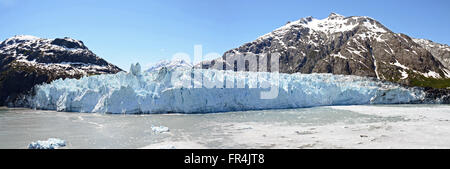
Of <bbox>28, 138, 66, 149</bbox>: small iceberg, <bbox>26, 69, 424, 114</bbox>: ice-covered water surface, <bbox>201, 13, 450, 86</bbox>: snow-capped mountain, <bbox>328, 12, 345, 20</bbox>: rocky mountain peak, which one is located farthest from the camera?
<bbox>328, 12, 345, 20</bbox>: rocky mountain peak

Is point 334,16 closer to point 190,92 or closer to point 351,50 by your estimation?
point 351,50

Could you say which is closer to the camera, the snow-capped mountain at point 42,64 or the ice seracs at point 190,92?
the ice seracs at point 190,92

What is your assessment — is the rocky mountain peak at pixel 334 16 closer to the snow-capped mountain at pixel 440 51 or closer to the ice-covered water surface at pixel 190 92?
the snow-capped mountain at pixel 440 51

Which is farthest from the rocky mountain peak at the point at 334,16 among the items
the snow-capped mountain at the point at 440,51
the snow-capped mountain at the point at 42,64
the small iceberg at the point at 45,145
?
the small iceberg at the point at 45,145

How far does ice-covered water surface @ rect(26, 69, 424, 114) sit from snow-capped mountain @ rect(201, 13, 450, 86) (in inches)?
2458

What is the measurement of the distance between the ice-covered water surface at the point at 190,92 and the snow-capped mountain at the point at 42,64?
25.0 meters

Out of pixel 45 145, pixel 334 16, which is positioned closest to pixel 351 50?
pixel 334 16

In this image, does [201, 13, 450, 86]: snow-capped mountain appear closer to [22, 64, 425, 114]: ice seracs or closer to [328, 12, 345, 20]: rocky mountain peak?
[328, 12, 345, 20]: rocky mountain peak

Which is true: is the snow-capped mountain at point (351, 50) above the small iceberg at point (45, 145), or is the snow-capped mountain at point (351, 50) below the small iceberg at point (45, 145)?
above

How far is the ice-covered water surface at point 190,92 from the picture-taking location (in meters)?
22.4

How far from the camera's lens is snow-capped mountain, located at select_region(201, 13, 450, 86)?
90438 millimetres

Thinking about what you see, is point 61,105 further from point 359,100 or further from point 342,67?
point 342,67

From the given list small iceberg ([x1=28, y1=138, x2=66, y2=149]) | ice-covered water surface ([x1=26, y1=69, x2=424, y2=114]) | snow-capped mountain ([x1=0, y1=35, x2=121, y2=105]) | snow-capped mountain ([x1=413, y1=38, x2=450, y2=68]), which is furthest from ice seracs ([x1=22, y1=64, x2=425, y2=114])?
snow-capped mountain ([x1=413, y1=38, x2=450, y2=68])
